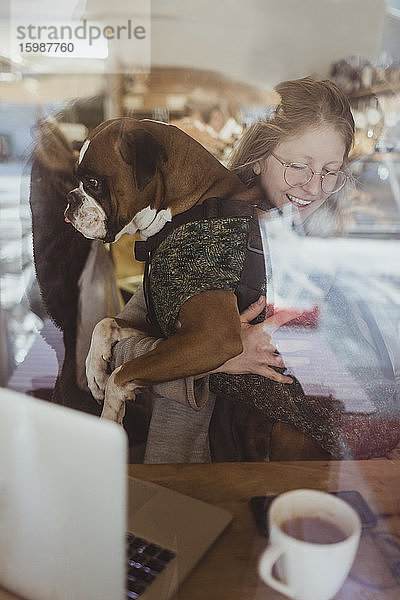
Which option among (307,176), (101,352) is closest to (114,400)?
(101,352)

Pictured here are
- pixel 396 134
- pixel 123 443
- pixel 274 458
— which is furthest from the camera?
pixel 274 458

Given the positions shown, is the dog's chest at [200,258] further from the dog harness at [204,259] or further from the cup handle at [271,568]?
the cup handle at [271,568]

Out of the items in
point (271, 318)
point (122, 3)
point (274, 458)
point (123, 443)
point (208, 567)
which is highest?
point (122, 3)


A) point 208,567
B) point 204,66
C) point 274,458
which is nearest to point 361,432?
point 274,458

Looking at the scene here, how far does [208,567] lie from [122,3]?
78cm

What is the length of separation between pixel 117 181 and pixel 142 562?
21.1 inches

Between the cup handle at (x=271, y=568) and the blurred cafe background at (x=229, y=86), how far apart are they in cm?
34

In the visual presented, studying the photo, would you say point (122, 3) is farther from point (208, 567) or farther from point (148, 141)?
point (208, 567)

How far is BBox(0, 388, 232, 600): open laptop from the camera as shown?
2.39 ft

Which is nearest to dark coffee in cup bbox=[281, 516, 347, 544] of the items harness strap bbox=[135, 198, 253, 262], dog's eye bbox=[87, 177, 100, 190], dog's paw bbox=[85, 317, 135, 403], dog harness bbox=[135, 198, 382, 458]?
dog harness bbox=[135, 198, 382, 458]

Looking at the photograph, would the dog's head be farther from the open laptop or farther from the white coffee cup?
the white coffee cup

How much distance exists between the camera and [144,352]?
88 centimetres

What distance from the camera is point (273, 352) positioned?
881 millimetres

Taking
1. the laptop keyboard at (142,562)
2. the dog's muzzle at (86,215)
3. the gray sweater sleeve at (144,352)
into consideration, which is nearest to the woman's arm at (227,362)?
the gray sweater sleeve at (144,352)
